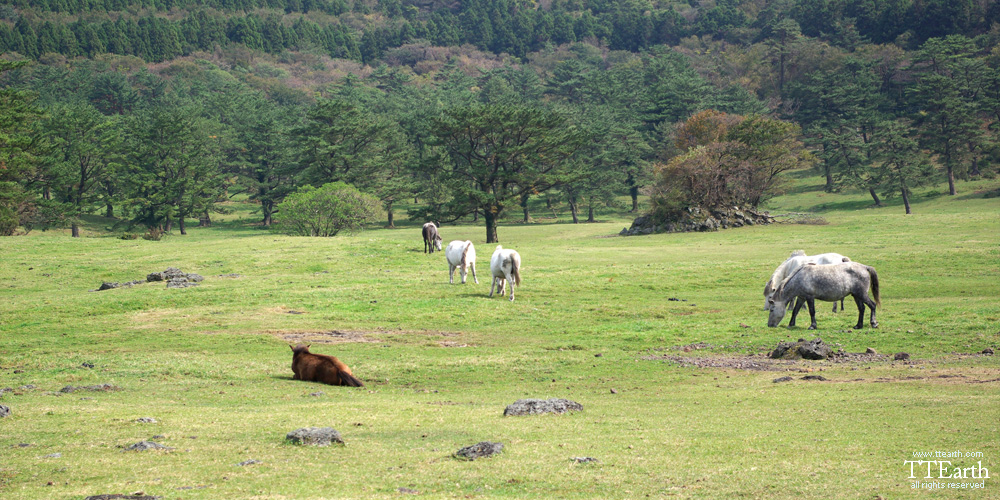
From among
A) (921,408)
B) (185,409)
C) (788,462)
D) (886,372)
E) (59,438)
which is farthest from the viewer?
(886,372)

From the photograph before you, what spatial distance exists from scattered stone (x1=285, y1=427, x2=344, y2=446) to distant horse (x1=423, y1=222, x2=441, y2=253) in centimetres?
3053

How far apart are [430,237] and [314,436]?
31.2m

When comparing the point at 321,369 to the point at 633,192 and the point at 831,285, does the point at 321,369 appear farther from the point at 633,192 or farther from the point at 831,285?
the point at 633,192

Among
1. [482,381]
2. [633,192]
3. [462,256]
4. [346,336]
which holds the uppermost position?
[633,192]

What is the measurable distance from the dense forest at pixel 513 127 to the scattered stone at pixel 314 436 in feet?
160

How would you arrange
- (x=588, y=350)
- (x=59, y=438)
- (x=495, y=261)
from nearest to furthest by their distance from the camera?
1. (x=59, y=438)
2. (x=588, y=350)
3. (x=495, y=261)

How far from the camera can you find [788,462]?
8.48 metres

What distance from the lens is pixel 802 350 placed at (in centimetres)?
1677

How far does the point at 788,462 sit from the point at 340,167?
79.1 metres

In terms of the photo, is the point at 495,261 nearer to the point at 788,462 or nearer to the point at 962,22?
the point at 788,462

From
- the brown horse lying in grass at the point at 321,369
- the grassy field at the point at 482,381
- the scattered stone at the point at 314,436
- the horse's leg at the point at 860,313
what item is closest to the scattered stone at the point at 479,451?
the grassy field at the point at 482,381

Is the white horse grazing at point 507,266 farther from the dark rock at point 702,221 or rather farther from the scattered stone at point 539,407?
the dark rock at point 702,221

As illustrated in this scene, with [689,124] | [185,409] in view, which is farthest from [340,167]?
[185,409]

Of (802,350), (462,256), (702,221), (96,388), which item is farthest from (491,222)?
(96,388)
